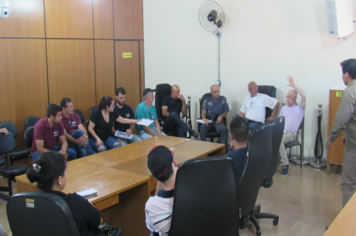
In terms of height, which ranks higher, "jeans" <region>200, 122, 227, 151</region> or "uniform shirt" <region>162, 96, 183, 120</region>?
"uniform shirt" <region>162, 96, 183, 120</region>

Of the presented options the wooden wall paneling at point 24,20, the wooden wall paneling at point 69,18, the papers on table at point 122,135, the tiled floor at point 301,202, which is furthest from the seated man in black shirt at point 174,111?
the wooden wall paneling at point 24,20

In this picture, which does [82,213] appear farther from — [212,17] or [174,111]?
[212,17]

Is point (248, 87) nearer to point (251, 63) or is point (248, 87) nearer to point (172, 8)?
point (251, 63)

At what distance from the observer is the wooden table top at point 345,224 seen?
1.36 metres

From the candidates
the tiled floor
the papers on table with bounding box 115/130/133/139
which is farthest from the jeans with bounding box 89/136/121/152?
the tiled floor

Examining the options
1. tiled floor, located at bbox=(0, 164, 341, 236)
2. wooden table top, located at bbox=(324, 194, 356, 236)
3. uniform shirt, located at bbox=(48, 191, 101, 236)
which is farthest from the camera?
tiled floor, located at bbox=(0, 164, 341, 236)

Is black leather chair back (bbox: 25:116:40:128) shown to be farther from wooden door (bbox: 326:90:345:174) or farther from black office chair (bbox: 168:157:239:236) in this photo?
wooden door (bbox: 326:90:345:174)

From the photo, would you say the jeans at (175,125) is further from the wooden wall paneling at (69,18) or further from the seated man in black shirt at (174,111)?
the wooden wall paneling at (69,18)

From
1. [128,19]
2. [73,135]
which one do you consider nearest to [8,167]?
[73,135]

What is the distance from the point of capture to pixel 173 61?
6469mm

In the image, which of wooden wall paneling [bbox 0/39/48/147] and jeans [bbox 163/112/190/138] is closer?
wooden wall paneling [bbox 0/39/48/147]

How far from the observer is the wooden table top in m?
1.36

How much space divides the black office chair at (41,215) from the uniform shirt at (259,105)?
4.09 m

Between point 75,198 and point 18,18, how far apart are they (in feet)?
13.8
